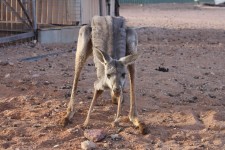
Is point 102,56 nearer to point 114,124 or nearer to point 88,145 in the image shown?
point 114,124

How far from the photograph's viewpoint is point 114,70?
18.1 feet

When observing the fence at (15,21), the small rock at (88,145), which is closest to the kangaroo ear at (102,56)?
the small rock at (88,145)

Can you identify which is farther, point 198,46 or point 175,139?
point 198,46

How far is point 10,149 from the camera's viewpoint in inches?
207

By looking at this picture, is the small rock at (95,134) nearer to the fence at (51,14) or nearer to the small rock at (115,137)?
the small rock at (115,137)

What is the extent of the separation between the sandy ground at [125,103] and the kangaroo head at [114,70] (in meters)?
0.57

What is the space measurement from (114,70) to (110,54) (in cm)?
39

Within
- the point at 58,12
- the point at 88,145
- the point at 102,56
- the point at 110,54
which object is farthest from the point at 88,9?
the point at 88,145

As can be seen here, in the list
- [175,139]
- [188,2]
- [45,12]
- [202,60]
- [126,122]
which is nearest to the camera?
[175,139]

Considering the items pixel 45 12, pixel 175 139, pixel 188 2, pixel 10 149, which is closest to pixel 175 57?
pixel 45 12

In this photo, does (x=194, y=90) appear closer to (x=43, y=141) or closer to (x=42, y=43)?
(x=43, y=141)

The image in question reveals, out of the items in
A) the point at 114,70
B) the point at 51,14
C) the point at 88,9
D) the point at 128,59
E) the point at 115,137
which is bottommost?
the point at 115,137

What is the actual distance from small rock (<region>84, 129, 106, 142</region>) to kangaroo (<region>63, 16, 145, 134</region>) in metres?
0.32

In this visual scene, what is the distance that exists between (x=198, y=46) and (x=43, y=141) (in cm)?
856
